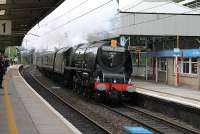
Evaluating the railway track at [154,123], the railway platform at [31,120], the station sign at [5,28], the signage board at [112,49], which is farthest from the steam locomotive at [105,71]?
the station sign at [5,28]

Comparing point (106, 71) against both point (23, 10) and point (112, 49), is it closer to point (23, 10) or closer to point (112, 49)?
point (112, 49)

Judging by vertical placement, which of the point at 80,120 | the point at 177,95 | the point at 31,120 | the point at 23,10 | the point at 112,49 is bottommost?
the point at 80,120

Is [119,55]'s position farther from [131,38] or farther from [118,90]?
[131,38]

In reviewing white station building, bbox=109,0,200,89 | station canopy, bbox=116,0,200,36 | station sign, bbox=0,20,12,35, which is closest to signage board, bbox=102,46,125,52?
station sign, bbox=0,20,12,35

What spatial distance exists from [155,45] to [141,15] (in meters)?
4.12

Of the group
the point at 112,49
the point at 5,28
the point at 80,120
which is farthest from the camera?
the point at 5,28

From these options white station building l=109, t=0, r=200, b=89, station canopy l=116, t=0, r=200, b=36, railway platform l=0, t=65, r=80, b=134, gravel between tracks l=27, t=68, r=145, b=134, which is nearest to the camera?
railway platform l=0, t=65, r=80, b=134

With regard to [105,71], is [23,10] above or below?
above

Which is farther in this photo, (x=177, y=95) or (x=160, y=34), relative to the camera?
(x=160, y=34)

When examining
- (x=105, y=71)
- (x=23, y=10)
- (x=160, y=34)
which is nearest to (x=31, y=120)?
(x=105, y=71)

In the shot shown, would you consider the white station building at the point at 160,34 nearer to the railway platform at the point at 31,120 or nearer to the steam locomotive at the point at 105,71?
the steam locomotive at the point at 105,71

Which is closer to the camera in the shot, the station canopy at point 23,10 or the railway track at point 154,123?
the railway track at point 154,123

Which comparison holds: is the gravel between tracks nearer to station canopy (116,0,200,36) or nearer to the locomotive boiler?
the locomotive boiler

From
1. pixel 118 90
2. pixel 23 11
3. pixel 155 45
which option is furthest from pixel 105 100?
pixel 155 45
